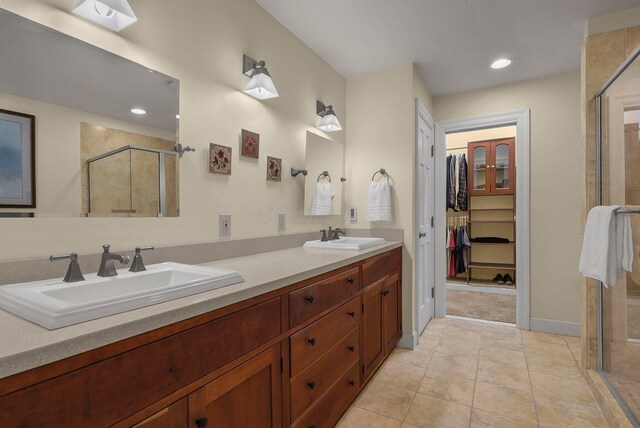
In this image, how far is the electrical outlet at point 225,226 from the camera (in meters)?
1.68

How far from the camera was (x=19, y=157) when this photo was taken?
99cm

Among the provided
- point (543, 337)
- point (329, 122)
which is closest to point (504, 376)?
point (543, 337)

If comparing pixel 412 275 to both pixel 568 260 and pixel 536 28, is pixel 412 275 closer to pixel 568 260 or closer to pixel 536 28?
pixel 568 260

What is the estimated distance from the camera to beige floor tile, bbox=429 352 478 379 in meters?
2.23

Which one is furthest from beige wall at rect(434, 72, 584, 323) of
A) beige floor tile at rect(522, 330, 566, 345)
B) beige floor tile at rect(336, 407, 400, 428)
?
beige floor tile at rect(336, 407, 400, 428)

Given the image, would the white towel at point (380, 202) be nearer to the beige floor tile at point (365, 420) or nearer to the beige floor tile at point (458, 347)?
the beige floor tile at point (458, 347)

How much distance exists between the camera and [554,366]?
231cm

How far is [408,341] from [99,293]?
230 cm

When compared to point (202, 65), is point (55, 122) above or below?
below

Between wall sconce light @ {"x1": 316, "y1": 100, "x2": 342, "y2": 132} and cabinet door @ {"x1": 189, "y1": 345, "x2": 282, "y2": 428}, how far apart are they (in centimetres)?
184

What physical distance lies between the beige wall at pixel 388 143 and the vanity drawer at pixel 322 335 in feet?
3.51

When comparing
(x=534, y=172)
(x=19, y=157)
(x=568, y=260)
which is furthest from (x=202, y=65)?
(x=568, y=260)

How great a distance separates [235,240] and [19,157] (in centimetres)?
94

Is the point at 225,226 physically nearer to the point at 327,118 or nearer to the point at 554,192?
the point at 327,118
